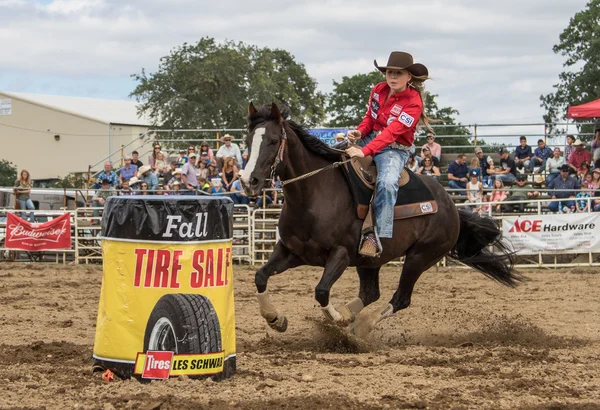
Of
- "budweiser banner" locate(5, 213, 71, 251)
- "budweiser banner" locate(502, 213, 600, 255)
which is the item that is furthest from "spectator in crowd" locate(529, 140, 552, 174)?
"budweiser banner" locate(5, 213, 71, 251)

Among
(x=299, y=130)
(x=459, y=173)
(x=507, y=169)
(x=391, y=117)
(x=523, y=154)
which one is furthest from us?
(x=523, y=154)

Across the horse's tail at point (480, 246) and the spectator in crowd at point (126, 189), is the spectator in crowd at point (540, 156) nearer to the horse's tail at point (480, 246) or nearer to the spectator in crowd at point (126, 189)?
the spectator in crowd at point (126, 189)

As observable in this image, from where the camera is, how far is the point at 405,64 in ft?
24.7

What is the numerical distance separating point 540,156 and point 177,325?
608 inches

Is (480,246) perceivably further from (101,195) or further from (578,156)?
(101,195)

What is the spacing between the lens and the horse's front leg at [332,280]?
272 inches

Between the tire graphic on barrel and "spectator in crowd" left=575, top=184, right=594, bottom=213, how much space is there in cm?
1180

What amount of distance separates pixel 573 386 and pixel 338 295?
21.8 ft

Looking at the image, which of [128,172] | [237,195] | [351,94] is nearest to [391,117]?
[237,195]

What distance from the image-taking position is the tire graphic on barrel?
207 inches

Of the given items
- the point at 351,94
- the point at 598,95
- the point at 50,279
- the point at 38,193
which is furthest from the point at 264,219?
the point at 351,94

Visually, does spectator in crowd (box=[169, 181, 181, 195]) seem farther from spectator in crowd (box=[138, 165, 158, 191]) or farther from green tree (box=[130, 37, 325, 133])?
green tree (box=[130, 37, 325, 133])

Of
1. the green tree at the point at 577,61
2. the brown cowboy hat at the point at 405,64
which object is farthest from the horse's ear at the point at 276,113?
the green tree at the point at 577,61

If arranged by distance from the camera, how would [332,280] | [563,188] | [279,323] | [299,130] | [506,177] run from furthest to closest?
1. [506,177]
2. [563,188]
3. [299,130]
4. [279,323]
5. [332,280]
